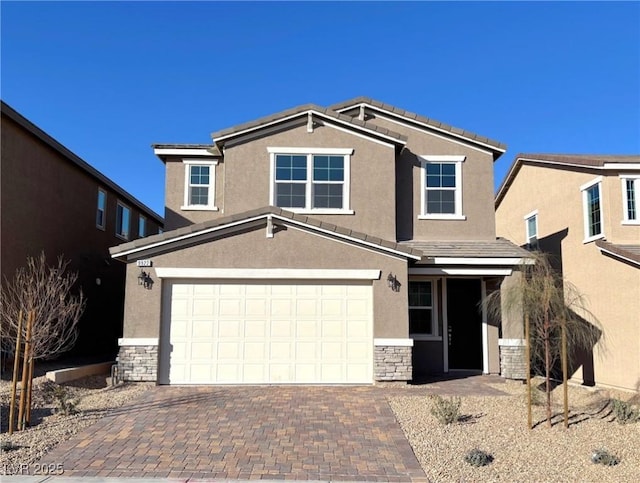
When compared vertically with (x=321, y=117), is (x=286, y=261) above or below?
below

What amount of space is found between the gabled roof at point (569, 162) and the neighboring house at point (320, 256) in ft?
7.93

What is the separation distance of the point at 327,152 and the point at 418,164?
288 cm

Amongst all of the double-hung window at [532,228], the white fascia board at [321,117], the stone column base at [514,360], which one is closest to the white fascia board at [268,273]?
the stone column base at [514,360]

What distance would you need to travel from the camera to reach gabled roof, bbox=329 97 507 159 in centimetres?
1523

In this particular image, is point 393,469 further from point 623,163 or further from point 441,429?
point 623,163

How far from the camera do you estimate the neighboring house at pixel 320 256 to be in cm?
1195

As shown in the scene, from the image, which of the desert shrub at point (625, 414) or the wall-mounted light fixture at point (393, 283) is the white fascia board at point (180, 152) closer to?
the wall-mounted light fixture at point (393, 283)

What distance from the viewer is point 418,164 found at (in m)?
15.4

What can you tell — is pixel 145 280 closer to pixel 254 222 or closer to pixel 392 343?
pixel 254 222

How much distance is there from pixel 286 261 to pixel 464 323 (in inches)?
238

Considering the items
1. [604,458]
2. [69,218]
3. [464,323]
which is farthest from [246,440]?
[69,218]

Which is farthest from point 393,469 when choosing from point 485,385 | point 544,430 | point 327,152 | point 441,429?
point 327,152

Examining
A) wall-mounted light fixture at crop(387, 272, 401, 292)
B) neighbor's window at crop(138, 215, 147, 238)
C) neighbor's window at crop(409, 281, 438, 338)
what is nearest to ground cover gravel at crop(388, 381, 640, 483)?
wall-mounted light fixture at crop(387, 272, 401, 292)

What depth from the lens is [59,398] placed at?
368 inches
